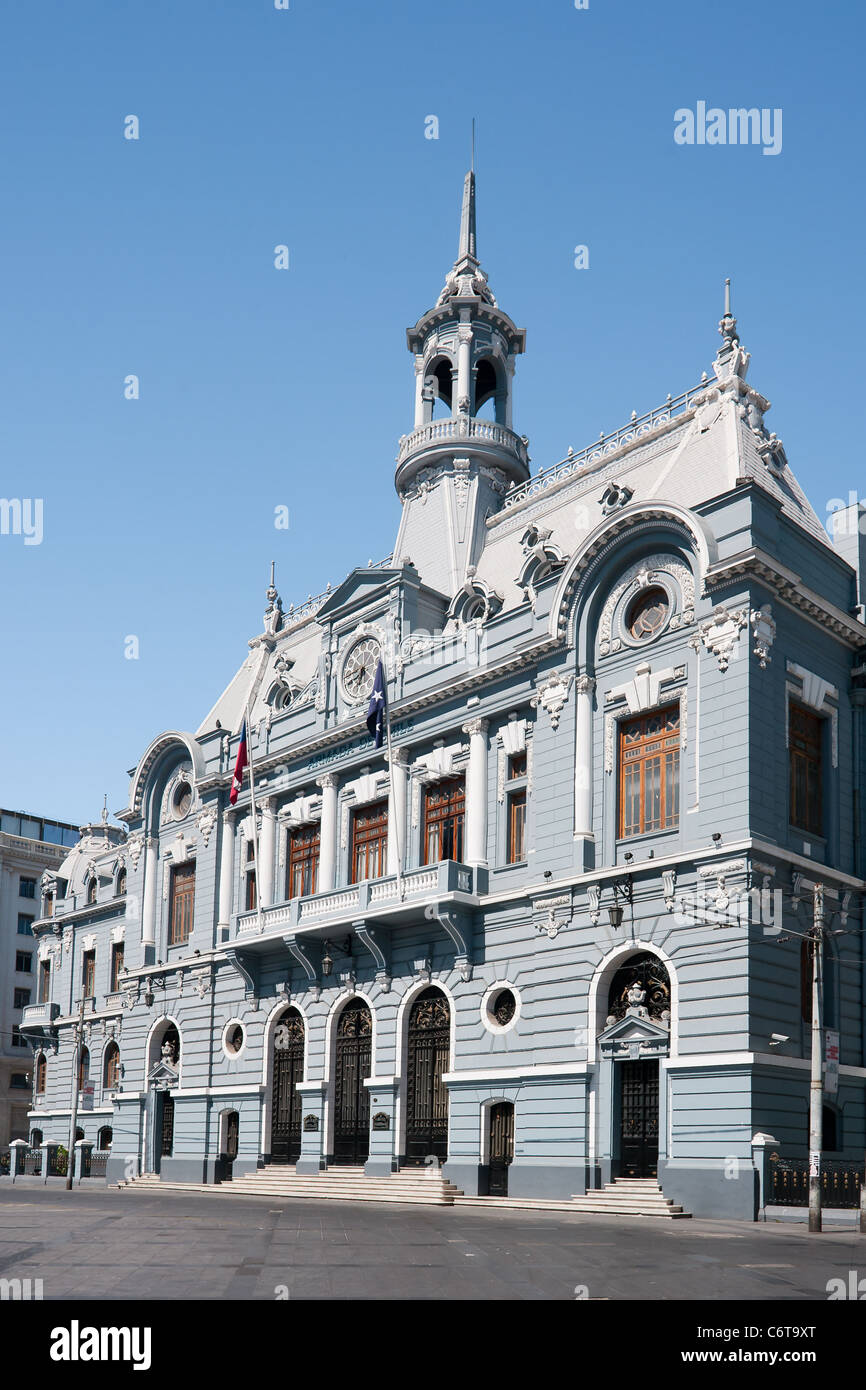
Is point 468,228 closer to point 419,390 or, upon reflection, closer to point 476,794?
point 419,390

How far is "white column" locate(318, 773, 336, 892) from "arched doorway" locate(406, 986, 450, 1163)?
6.03 metres

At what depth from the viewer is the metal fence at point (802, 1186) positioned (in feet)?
93.4

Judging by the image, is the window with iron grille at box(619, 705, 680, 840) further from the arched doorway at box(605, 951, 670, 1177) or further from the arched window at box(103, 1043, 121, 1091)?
the arched window at box(103, 1043, 121, 1091)

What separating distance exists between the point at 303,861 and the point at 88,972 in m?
22.4

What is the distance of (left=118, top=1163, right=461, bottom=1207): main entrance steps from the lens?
3531 centimetres

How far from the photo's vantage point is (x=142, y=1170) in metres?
50.1

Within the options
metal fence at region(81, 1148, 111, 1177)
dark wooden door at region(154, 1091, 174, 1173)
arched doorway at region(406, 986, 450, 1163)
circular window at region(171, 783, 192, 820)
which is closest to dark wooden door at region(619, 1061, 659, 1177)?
arched doorway at region(406, 986, 450, 1163)

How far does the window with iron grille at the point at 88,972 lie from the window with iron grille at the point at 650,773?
36396 mm

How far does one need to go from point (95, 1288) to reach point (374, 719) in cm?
2684

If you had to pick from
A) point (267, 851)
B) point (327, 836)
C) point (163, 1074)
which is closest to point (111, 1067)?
point (163, 1074)

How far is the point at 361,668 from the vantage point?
44531 mm

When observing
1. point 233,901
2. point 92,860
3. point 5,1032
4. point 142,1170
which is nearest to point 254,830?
point 233,901

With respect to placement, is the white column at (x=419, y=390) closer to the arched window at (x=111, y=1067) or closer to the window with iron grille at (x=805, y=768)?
the window with iron grille at (x=805, y=768)
